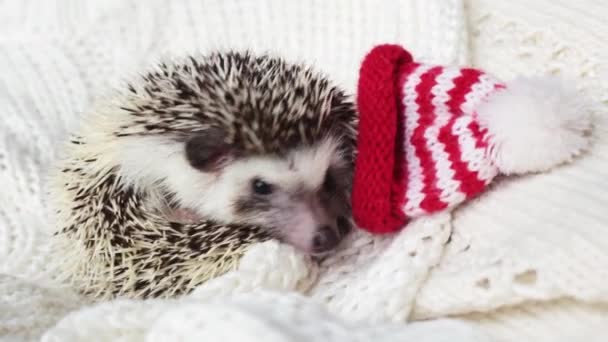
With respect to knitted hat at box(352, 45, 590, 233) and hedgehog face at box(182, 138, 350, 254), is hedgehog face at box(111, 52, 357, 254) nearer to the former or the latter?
hedgehog face at box(182, 138, 350, 254)

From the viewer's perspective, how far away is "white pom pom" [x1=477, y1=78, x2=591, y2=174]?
46.0 inches

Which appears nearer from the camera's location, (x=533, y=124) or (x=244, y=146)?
(x=533, y=124)

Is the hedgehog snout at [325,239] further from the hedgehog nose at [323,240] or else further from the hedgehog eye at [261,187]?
the hedgehog eye at [261,187]

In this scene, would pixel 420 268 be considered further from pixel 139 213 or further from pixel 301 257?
pixel 139 213

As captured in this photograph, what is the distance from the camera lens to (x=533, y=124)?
117 centimetres

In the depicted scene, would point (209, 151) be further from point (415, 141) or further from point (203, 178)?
point (415, 141)

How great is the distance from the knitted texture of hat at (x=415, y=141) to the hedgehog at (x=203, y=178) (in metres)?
0.13

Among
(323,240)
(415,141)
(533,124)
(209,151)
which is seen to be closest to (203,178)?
(209,151)

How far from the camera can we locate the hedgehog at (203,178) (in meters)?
1.37

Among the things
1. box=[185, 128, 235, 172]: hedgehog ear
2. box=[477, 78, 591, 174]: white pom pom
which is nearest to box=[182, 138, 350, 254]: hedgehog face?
box=[185, 128, 235, 172]: hedgehog ear

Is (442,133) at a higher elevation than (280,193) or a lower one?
higher

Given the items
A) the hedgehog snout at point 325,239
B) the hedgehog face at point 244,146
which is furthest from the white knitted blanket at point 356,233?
the hedgehog face at point 244,146

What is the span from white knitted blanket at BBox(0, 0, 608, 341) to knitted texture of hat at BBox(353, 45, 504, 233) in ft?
0.17

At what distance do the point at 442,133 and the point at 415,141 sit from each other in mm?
58
